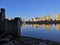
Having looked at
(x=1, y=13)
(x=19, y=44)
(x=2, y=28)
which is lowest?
(x=19, y=44)

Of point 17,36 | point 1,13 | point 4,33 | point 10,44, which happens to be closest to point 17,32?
point 17,36

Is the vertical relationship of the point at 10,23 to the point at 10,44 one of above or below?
above

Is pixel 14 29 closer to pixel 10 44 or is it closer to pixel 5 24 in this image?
pixel 5 24

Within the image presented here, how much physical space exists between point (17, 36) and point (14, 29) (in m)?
0.99

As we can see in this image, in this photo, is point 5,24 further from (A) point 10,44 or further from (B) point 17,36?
(A) point 10,44

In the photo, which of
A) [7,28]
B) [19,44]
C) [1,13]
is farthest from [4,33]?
[19,44]

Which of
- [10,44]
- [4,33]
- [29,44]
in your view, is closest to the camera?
[10,44]

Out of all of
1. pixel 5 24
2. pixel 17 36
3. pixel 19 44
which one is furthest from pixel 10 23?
pixel 19 44

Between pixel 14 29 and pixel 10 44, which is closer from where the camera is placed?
pixel 10 44

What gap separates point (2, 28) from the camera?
63.1 ft

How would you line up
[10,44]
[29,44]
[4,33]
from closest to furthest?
[10,44]
[29,44]
[4,33]

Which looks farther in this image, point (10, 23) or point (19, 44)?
point (10, 23)

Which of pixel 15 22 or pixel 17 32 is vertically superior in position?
pixel 15 22

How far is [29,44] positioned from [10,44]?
2.06 m
